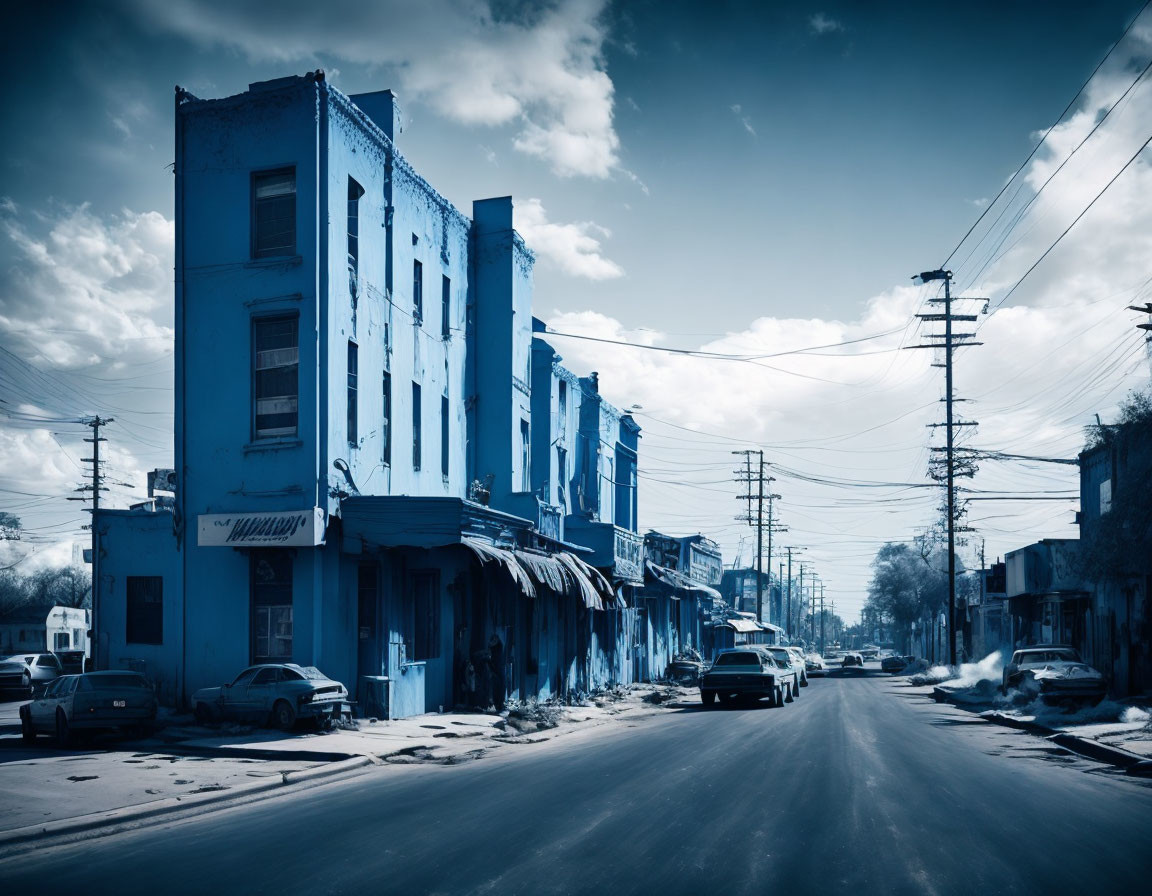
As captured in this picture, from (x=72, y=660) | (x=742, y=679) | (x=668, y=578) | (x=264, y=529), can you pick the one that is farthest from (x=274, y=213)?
(x=668, y=578)

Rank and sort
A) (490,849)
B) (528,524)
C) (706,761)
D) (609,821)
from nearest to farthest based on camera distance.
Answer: (490,849), (609,821), (706,761), (528,524)

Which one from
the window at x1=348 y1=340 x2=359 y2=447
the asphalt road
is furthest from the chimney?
the asphalt road

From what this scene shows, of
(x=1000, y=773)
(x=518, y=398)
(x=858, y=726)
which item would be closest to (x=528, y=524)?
(x=518, y=398)

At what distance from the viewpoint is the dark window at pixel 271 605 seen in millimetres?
23609

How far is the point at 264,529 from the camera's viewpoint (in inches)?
901

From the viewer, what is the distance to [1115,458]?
35.4 metres

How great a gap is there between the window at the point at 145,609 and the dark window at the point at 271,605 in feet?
9.13

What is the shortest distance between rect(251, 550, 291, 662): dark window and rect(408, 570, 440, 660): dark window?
146 inches

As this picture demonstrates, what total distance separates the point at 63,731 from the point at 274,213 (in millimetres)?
11789

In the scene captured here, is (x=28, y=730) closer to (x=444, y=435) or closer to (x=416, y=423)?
(x=416, y=423)

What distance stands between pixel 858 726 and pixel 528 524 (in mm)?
10152

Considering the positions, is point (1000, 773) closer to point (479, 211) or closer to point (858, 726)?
point (858, 726)

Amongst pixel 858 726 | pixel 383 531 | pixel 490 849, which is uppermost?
pixel 383 531

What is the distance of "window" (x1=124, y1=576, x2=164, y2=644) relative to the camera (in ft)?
82.2
